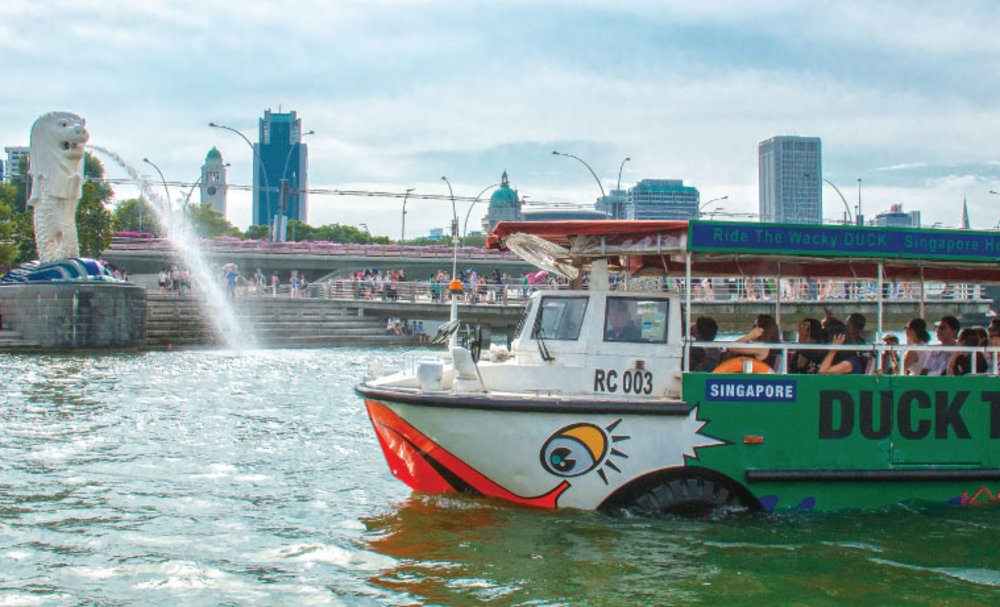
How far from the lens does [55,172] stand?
33750mm

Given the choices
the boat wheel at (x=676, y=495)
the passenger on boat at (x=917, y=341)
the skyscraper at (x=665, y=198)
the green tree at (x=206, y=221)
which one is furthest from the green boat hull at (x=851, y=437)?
the green tree at (x=206, y=221)

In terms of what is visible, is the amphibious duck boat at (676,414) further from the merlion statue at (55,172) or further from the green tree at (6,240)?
the green tree at (6,240)

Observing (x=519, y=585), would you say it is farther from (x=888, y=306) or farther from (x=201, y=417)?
(x=888, y=306)

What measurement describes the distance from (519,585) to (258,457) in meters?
6.23

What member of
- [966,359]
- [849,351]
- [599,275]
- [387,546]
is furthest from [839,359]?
[387,546]

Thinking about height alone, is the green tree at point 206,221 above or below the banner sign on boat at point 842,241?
above

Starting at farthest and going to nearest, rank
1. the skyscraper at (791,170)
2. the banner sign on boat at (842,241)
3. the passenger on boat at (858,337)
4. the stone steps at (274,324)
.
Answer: the skyscraper at (791,170) → the stone steps at (274,324) → the passenger on boat at (858,337) → the banner sign on boat at (842,241)

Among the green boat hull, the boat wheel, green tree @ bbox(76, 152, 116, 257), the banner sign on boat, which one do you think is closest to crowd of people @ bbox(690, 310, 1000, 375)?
the green boat hull

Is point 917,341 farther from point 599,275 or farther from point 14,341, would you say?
point 14,341

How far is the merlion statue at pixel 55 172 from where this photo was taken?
110ft

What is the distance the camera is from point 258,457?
41.6ft

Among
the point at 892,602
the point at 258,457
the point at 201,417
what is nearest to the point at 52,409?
the point at 201,417

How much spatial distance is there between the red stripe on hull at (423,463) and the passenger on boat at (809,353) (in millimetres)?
2641

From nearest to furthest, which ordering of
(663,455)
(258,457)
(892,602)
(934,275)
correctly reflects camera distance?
(892,602) → (663,455) → (934,275) → (258,457)
